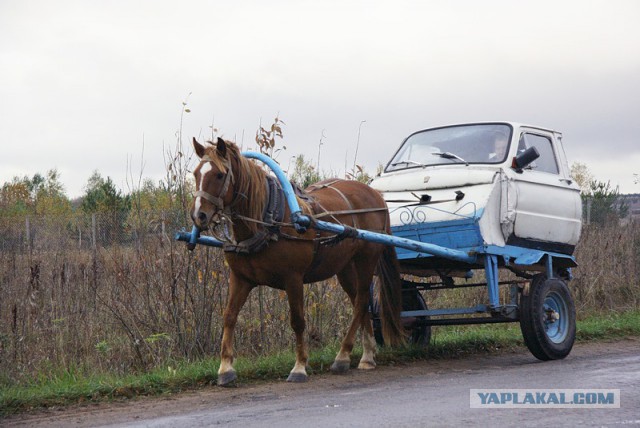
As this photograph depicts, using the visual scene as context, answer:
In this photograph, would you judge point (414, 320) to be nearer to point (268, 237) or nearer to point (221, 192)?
point (268, 237)

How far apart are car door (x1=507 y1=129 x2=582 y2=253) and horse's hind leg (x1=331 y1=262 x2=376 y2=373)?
159cm

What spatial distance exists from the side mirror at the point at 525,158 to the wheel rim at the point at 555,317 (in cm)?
149

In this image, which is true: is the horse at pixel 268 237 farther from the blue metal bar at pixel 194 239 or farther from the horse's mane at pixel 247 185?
the blue metal bar at pixel 194 239

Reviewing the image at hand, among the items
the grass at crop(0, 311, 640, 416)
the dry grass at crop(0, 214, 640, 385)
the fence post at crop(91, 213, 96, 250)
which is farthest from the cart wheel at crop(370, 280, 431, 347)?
the fence post at crop(91, 213, 96, 250)

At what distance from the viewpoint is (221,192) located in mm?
7324

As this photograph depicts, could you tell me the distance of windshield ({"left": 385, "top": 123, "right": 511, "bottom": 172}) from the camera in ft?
31.5

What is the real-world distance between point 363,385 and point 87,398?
238 cm

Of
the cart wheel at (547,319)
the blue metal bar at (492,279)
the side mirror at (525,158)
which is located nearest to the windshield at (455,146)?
the side mirror at (525,158)

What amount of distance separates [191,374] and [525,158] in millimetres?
4150

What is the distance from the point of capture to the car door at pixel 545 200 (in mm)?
9305

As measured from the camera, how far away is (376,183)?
33.4 feet

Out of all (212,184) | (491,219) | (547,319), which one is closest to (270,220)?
(212,184)

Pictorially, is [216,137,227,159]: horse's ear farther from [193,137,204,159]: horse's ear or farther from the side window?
the side window

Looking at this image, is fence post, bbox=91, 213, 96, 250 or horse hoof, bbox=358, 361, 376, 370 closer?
horse hoof, bbox=358, 361, 376, 370
